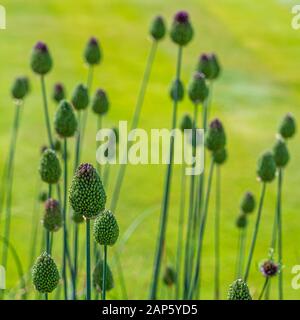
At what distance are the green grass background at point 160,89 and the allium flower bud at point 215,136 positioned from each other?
76 centimetres

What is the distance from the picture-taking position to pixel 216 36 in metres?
6.29

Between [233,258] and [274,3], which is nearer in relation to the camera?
[233,258]

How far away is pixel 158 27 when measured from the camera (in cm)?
214

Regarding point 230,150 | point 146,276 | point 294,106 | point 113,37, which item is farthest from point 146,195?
point 113,37

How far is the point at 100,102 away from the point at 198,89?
261mm

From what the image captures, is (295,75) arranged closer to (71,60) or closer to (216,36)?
(216,36)

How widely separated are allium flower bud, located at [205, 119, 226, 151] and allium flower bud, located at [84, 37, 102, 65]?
0.49 metres

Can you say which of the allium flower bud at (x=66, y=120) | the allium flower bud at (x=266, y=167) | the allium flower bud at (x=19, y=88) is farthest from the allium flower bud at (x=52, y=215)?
the allium flower bud at (x=19, y=88)

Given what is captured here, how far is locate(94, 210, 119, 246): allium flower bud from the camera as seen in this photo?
1200 mm

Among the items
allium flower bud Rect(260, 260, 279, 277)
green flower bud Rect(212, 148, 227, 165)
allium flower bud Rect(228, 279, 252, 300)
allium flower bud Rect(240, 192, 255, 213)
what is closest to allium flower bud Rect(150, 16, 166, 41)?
green flower bud Rect(212, 148, 227, 165)

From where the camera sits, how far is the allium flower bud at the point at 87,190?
1144 mm

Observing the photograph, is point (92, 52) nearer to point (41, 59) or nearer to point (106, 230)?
point (41, 59)

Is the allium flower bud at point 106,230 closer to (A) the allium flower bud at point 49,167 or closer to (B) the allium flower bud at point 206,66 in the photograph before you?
(A) the allium flower bud at point 49,167
